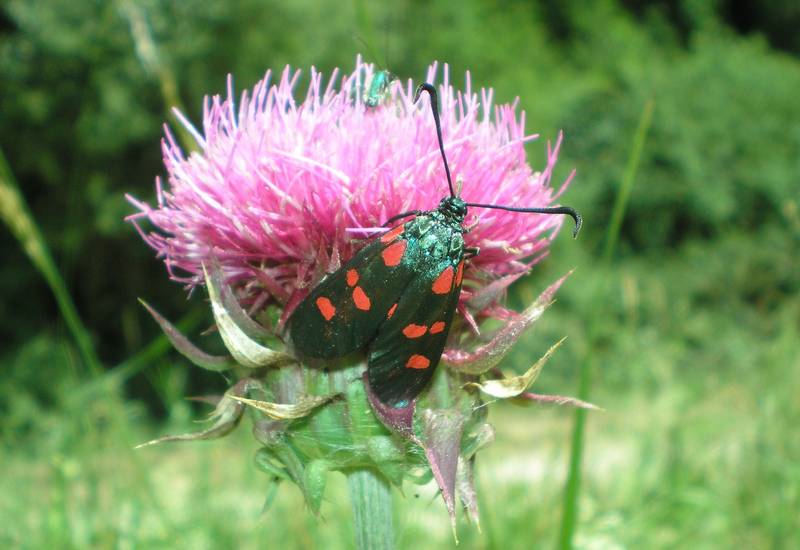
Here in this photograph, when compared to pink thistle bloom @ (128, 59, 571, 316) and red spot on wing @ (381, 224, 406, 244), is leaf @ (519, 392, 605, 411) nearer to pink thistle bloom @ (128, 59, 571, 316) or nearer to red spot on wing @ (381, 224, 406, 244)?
pink thistle bloom @ (128, 59, 571, 316)

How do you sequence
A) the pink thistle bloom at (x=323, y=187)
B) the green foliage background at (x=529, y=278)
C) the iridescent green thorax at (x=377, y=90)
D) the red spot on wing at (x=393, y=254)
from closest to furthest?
the red spot on wing at (x=393, y=254)
the pink thistle bloom at (x=323, y=187)
the iridescent green thorax at (x=377, y=90)
the green foliage background at (x=529, y=278)

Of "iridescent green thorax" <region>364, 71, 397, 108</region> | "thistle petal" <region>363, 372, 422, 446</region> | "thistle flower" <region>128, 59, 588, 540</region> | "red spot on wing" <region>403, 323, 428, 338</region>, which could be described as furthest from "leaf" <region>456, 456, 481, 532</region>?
"iridescent green thorax" <region>364, 71, 397, 108</region>

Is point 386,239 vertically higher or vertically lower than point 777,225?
lower

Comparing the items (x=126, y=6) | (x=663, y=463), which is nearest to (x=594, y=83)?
(x=663, y=463)

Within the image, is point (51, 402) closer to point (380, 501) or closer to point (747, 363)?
point (747, 363)

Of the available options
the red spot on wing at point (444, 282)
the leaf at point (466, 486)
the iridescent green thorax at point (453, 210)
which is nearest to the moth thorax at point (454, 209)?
the iridescent green thorax at point (453, 210)

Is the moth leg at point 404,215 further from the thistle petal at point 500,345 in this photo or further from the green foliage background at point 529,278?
the green foliage background at point 529,278

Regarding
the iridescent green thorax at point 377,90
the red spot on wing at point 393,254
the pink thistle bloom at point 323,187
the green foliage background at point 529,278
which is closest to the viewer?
the red spot on wing at point 393,254
